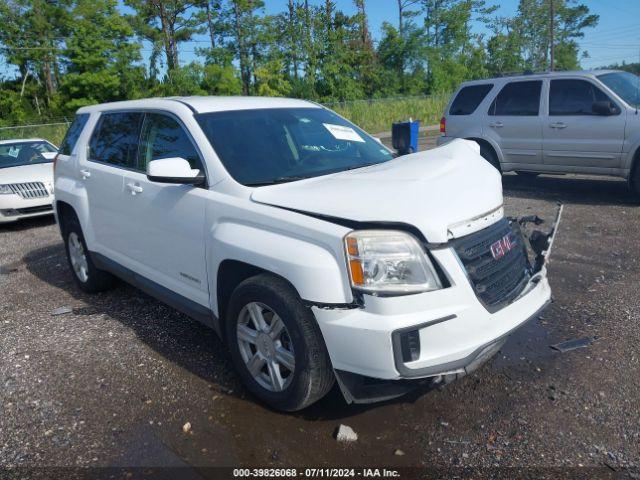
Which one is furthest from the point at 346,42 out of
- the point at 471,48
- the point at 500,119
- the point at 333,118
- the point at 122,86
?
the point at 333,118

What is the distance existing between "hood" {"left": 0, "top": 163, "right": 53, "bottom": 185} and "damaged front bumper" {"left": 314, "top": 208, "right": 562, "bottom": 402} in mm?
7940

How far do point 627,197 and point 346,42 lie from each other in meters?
37.1

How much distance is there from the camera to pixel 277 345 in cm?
318

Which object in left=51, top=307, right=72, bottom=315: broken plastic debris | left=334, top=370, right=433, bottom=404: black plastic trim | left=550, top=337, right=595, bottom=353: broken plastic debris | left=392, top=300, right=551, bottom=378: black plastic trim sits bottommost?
left=550, top=337, right=595, bottom=353: broken plastic debris

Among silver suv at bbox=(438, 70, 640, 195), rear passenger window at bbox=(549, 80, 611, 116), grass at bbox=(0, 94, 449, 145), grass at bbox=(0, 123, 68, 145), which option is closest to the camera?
silver suv at bbox=(438, 70, 640, 195)

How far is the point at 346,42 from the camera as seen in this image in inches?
1682

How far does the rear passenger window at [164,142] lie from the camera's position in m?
3.88

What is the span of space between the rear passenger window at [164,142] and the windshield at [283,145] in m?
0.18

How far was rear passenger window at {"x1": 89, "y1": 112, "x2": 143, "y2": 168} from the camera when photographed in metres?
4.57

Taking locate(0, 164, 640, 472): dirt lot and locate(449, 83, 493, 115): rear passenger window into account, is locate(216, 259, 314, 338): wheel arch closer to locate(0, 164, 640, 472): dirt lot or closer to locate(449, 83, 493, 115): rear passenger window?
locate(0, 164, 640, 472): dirt lot

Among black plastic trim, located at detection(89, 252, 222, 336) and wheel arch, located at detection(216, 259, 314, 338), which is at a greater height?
wheel arch, located at detection(216, 259, 314, 338)

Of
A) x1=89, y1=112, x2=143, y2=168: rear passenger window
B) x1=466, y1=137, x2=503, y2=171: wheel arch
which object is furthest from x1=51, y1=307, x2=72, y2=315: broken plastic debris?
x1=466, y1=137, x2=503, y2=171: wheel arch

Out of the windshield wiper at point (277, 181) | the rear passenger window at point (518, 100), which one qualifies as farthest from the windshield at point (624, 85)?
the windshield wiper at point (277, 181)

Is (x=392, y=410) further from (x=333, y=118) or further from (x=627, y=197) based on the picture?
(x=627, y=197)
